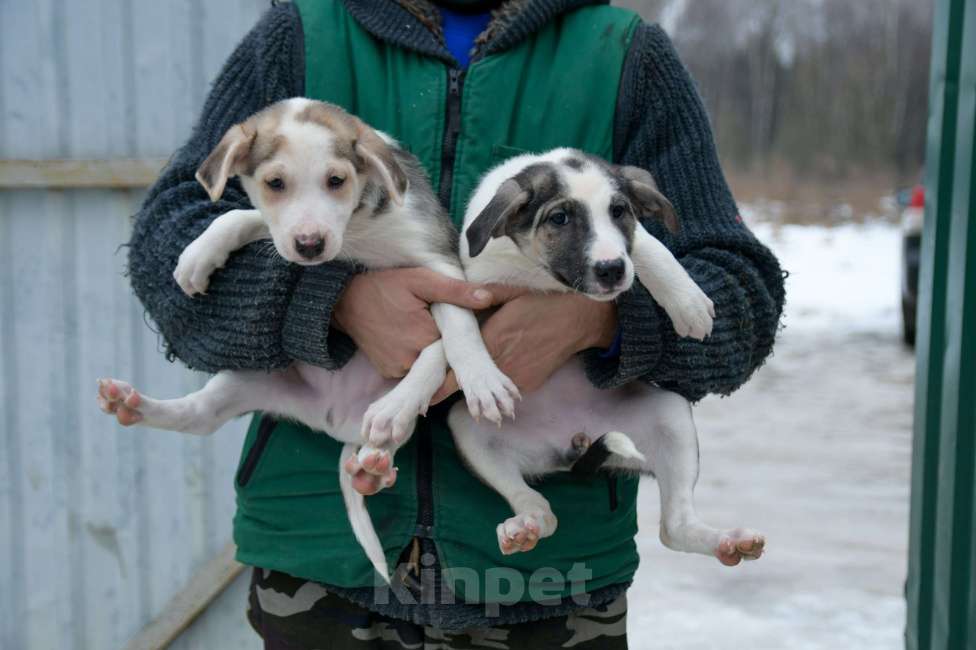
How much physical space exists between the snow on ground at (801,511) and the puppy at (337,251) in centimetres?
114

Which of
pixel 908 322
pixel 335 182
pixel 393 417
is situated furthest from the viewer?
pixel 908 322

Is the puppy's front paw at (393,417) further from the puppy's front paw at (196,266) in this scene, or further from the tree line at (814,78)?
the tree line at (814,78)

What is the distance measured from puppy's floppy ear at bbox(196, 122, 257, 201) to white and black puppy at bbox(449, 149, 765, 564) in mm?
482

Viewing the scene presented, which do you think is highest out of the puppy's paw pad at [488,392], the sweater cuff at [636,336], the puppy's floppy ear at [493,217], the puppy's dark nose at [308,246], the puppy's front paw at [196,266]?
the puppy's floppy ear at [493,217]

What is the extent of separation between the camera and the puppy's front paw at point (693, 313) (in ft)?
7.66

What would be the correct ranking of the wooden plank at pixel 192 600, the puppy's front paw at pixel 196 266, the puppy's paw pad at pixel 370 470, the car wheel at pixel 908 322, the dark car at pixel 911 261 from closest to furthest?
the puppy's paw pad at pixel 370 470, the puppy's front paw at pixel 196 266, the wooden plank at pixel 192 600, the dark car at pixel 911 261, the car wheel at pixel 908 322

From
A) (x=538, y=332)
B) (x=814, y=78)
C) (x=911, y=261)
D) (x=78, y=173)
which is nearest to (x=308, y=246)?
(x=538, y=332)

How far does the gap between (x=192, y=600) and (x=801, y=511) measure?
3749 mm

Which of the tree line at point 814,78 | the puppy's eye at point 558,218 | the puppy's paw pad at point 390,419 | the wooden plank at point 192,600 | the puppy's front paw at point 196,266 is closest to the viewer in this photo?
the puppy's paw pad at point 390,419

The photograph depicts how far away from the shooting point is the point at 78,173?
433cm

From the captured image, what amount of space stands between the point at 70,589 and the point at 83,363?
885 millimetres

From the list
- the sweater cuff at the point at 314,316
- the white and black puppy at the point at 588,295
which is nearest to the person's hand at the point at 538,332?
the white and black puppy at the point at 588,295

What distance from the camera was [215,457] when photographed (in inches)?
178

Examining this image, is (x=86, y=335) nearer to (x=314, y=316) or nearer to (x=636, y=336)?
(x=314, y=316)
